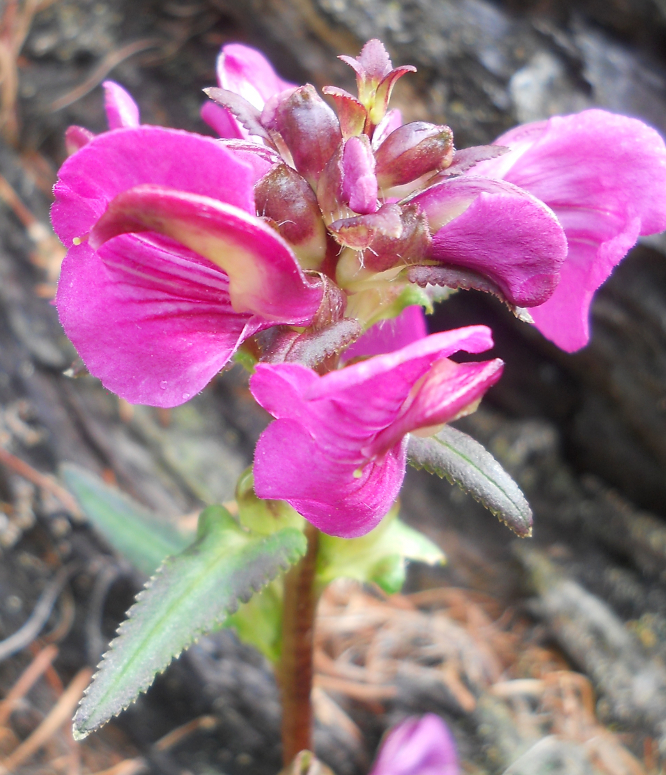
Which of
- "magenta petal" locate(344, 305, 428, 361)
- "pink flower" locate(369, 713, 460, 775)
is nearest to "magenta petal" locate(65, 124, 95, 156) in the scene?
"magenta petal" locate(344, 305, 428, 361)

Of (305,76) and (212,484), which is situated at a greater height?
(305,76)

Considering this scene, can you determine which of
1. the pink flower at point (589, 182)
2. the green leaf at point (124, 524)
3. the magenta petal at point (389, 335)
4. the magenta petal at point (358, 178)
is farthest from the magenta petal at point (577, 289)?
the green leaf at point (124, 524)

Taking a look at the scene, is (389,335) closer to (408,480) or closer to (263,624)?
(263,624)

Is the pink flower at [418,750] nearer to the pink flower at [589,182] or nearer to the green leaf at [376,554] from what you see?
the green leaf at [376,554]

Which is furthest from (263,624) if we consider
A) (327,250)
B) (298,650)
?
(327,250)

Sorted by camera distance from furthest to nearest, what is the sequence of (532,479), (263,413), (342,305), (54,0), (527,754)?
(532,479), (263,413), (54,0), (527,754), (342,305)

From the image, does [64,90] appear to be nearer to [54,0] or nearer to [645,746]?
[54,0]

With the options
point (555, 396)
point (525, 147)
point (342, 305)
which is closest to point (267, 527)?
point (342, 305)
